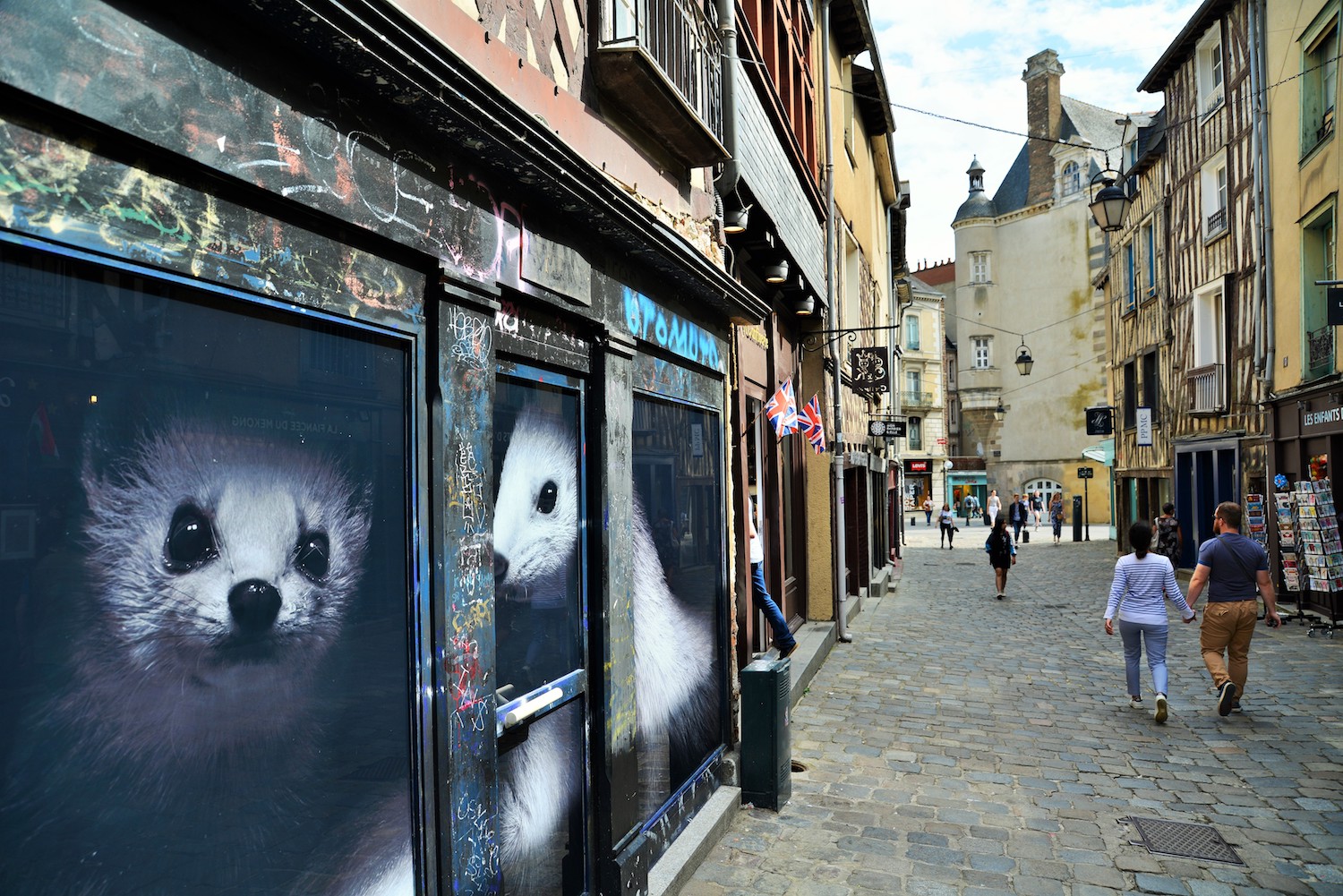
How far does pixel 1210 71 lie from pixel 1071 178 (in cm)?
3245

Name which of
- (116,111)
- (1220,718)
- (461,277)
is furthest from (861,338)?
(116,111)

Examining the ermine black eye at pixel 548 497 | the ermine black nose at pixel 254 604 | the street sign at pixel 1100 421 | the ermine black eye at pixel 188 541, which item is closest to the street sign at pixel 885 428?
the street sign at pixel 1100 421

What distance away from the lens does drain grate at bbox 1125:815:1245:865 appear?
17.3 feet

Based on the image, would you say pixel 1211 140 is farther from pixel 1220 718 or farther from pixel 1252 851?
pixel 1252 851

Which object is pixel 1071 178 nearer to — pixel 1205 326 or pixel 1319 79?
pixel 1205 326

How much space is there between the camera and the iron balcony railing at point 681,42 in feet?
15.8

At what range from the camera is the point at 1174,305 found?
20.9m

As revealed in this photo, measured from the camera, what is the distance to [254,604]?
2434mm

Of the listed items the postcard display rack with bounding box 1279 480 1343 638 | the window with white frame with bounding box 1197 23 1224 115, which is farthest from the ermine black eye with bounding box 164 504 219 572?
the window with white frame with bounding box 1197 23 1224 115

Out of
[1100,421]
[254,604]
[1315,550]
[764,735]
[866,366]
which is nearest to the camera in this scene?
[254,604]

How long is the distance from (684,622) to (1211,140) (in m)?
17.8

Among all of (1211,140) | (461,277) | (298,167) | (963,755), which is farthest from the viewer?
(1211,140)

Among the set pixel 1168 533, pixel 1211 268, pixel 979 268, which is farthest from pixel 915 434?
pixel 1168 533

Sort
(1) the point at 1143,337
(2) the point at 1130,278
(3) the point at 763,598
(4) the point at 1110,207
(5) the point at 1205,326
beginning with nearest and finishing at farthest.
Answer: (3) the point at 763,598 < (4) the point at 1110,207 < (5) the point at 1205,326 < (1) the point at 1143,337 < (2) the point at 1130,278
